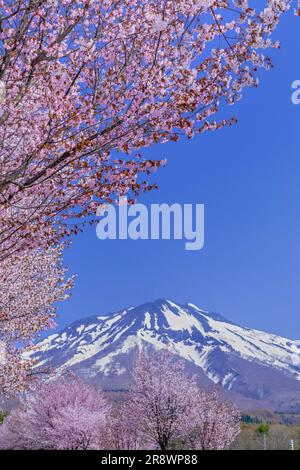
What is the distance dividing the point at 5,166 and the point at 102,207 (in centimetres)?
188

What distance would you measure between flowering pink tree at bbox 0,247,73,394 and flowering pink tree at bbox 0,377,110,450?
58.9 ft

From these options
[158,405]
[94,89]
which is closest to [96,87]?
[94,89]

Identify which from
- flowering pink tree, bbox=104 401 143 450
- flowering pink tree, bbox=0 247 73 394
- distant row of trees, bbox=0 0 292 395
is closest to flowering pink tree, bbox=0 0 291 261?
distant row of trees, bbox=0 0 292 395

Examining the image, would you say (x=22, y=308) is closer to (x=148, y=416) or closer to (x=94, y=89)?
(x=94, y=89)

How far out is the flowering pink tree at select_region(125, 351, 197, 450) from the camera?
1543 inches

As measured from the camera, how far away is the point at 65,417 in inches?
1676

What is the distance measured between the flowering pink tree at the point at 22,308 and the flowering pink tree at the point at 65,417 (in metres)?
17.9

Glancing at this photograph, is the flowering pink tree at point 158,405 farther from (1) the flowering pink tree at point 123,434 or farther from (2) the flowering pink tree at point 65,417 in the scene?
(2) the flowering pink tree at point 65,417

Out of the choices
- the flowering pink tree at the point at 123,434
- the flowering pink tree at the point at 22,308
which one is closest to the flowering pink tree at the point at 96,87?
the flowering pink tree at the point at 22,308

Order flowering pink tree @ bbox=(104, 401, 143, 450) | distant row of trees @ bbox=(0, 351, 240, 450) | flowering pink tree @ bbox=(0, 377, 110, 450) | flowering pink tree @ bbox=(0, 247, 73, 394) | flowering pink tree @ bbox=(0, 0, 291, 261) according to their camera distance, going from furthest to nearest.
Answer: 1. flowering pink tree @ bbox=(0, 377, 110, 450)
2. distant row of trees @ bbox=(0, 351, 240, 450)
3. flowering pink tree @ bbox=(104, 401, 143, 450)
4. flowering pink tree @ bbox=(0, 247, 73, 394)
5. flowering pink tree @ bbox=(0, 0, 291, 261)

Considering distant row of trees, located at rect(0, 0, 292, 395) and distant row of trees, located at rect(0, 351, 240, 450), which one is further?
distant row of trees, located at rect(0, 351, 240, 450)

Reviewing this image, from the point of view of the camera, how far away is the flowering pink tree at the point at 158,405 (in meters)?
39.2

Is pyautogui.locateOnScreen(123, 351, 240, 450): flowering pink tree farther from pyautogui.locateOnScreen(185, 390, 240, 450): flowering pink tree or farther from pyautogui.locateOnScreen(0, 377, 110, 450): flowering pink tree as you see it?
pyautogui.locateOnScreen(0, 377, 110, 450): flowering pink tree
